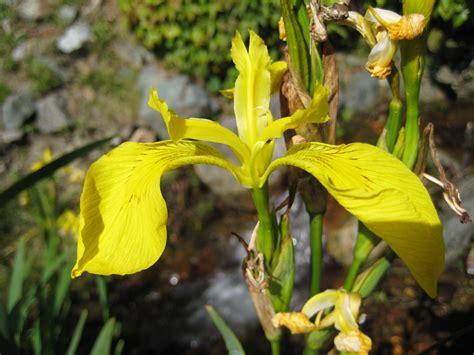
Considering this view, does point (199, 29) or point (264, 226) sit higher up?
point (264, 226)

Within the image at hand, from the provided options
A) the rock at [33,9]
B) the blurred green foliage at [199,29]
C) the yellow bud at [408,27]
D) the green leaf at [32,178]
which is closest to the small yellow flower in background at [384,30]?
the yellow bud at [408,27]

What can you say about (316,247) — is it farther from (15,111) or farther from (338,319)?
(15,111)

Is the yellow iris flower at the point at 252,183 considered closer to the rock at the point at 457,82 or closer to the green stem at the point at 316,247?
the green stem at the point at 316,247

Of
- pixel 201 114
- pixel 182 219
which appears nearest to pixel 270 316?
pixel 182 219

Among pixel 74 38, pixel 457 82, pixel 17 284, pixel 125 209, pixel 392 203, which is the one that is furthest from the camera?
pixel 74 38

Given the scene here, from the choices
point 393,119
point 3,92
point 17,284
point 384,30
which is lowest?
point 3,92

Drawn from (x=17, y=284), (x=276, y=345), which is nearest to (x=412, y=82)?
(x=276, y=345)
